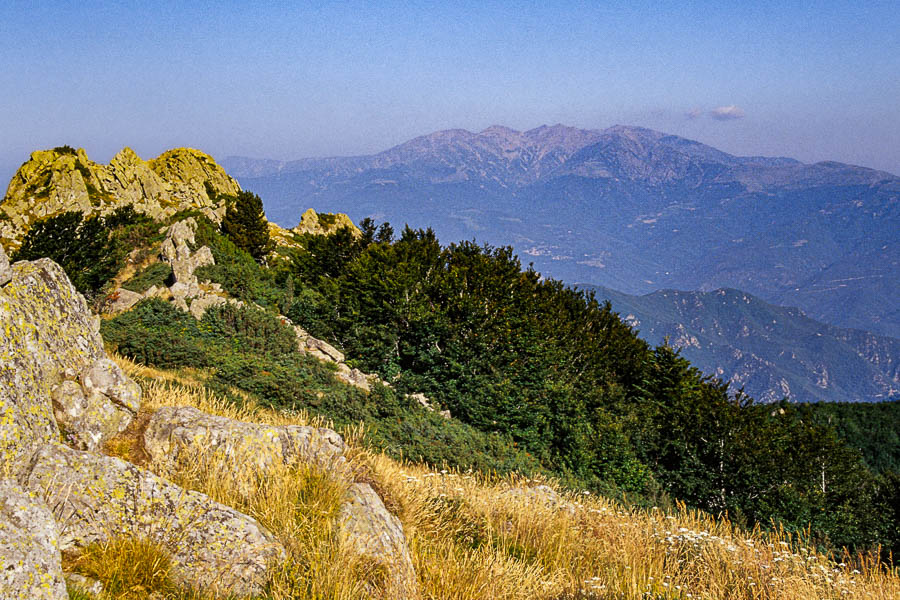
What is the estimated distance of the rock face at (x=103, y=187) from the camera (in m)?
44.4

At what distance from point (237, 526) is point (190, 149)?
2793 inches

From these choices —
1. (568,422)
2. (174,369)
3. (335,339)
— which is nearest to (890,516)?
(568,422)

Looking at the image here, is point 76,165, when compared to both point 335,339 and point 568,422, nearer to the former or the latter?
point 335,339

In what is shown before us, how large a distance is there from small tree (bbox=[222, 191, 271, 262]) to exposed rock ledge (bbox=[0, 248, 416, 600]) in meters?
38.2

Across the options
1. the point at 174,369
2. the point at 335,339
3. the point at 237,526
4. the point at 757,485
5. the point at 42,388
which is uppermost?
the point at 42,388

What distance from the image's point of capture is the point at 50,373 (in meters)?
5.18

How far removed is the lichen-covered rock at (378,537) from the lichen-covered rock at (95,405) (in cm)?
261

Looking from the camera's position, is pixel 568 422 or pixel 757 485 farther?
pixel 757 485

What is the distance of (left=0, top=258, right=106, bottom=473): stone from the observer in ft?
13.8

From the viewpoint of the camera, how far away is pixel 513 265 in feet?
144

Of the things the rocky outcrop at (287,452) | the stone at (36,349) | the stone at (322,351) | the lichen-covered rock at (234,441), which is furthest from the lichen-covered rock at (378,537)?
the stone at (322,351)

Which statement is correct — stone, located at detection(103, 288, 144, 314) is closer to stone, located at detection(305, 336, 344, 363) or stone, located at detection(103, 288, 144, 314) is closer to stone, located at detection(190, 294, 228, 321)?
stone, located at detection(190, 294, 228, 321)

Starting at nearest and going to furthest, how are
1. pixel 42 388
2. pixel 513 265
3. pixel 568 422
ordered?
pixel 42 388 < pixel 568 422 < pixel 513 265

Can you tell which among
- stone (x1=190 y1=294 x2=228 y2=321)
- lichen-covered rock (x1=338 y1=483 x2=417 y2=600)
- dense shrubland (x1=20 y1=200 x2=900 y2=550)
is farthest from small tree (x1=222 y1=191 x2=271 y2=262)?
lichen-covered rock (x1=338 y1=483 x2=417 y2=600)
